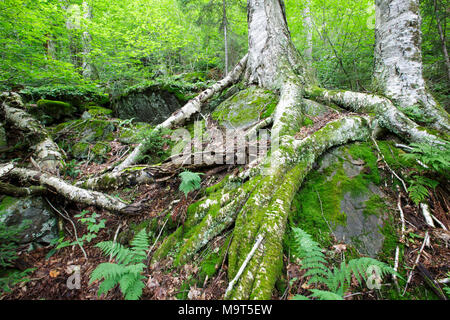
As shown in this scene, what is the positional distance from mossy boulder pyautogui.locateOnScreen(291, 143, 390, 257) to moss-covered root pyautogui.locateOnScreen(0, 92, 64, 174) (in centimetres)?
584

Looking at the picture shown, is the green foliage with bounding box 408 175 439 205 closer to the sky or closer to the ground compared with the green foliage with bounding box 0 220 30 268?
closer to the sky

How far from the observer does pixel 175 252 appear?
2.54 m

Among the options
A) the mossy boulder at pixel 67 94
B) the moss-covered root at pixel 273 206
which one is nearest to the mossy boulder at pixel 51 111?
the mossy boulder at pixel 67 94

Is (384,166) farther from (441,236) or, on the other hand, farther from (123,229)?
(123,229)

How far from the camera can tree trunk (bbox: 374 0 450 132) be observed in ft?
11.5

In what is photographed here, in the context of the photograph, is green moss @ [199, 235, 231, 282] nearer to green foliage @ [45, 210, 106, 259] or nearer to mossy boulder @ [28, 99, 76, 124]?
green foliage @ [45, 210, 106, 259]

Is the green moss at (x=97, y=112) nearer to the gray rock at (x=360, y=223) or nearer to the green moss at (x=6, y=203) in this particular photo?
the green moss at (x=6, y=203)

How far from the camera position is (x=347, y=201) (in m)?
2.50

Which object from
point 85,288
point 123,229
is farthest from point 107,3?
point 85,288

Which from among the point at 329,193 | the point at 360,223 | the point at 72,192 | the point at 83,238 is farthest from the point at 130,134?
the point at 360,223

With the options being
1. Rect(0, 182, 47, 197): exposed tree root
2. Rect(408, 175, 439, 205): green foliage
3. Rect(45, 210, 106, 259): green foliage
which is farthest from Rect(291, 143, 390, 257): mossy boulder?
Rect(0, 182, 47, 197): exposed tree root

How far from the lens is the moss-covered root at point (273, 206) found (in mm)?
1746

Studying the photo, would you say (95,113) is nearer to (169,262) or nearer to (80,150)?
(80,150)

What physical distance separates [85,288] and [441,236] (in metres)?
4.50
